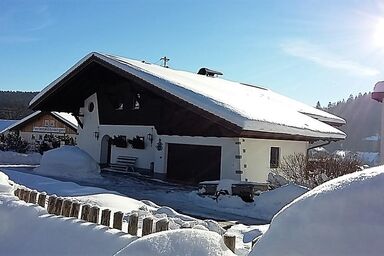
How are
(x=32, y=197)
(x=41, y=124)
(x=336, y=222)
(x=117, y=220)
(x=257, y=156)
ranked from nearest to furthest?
(x=336, y=222)
(x=117, y=220)
(x=32, y=197)
(x=257, y=156)
(x=41, y=124)

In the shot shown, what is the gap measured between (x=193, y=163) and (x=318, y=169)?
5339 mm

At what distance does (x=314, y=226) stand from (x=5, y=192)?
213 inches

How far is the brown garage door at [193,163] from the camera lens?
53.6ft

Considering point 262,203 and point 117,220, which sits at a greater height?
point 117,220

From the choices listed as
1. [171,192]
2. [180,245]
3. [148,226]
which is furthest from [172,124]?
[180,245]

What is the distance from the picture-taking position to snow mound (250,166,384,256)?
2339 mm

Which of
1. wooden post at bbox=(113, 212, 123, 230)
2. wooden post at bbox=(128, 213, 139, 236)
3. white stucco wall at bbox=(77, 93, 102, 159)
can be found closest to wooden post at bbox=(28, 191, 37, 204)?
wooden post at bbox=(113, 212, 123, 230)

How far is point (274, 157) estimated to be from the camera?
56.9 feet

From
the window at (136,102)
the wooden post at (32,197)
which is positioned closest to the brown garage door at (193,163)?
the window at (136,102)

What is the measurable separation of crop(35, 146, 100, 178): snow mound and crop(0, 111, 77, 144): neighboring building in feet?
37.1

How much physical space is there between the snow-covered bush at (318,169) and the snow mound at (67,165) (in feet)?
29.7

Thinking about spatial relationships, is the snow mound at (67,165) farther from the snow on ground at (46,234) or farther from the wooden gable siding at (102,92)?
the snow on ground at (46,234)

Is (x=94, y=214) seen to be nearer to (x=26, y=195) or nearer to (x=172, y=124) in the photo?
(x=26, y=195)

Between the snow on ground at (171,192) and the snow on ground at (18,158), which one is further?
the snow on ground at (18,158)
